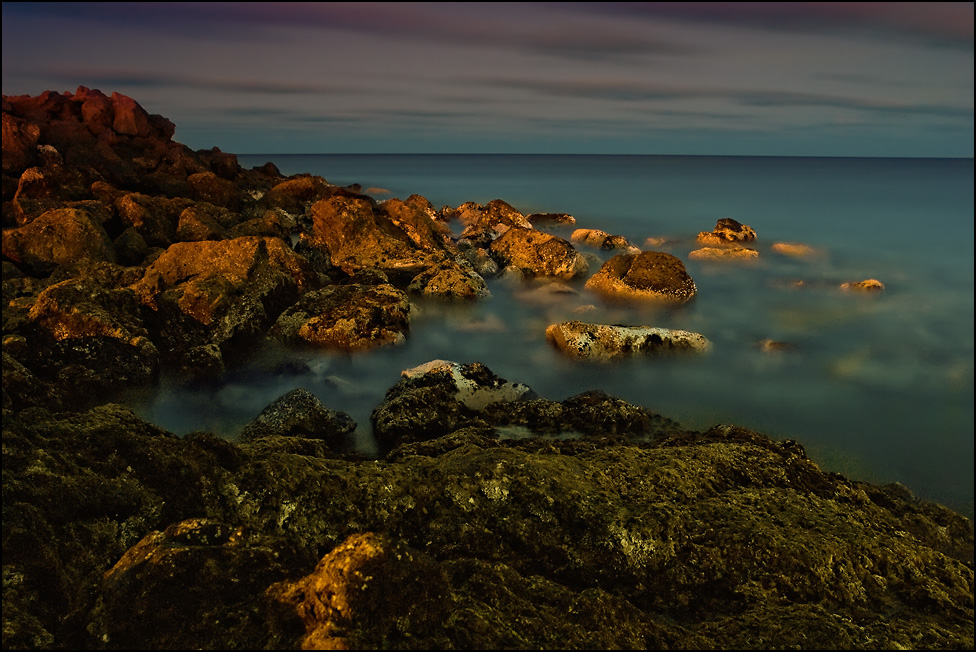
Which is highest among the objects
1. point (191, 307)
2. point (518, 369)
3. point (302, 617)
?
point (302, 617)

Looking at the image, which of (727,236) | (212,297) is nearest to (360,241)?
(212,297)

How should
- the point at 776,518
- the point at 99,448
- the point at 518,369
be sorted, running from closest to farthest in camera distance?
the point at 99,448, the point at 776,518, the point at 518,369

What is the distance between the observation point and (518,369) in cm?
1295

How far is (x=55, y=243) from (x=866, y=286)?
77.5ft

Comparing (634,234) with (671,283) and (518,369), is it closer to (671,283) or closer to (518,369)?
(671,283)

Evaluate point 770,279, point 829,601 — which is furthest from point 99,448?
point 770,279

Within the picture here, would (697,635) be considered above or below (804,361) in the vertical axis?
above

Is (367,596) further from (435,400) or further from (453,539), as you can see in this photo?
(435,400)

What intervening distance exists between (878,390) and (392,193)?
5931 cm

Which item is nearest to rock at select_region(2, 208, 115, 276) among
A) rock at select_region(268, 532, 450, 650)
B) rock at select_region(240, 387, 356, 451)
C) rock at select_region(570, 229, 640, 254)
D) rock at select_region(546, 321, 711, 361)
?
rock at select_region(240, 387, 356, 451)

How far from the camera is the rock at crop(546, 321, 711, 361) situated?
1251 cm

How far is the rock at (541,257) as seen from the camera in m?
20.7

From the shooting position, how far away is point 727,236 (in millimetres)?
29125

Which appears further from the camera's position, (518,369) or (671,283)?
(671,283)
